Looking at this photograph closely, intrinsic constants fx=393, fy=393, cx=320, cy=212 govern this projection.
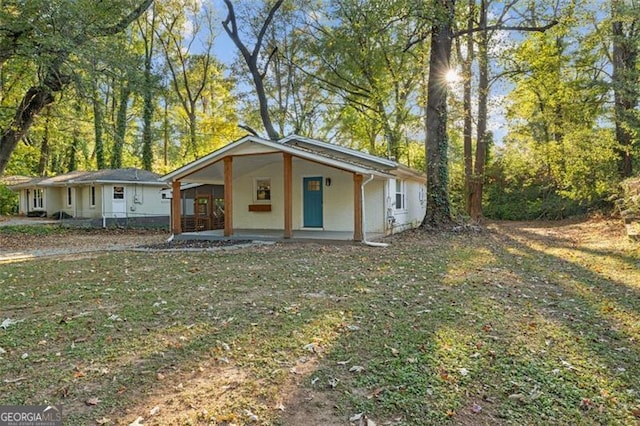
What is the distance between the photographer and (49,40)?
359 inches

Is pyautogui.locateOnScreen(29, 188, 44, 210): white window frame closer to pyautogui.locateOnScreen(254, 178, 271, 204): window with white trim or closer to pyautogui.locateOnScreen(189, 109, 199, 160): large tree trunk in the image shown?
pyautogui.locateOnScreen(189, 109, 199, 160): large tree trunk

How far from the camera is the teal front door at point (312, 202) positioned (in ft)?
47.9

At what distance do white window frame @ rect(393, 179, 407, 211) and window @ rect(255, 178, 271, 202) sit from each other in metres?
4.92

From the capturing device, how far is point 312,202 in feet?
48.2

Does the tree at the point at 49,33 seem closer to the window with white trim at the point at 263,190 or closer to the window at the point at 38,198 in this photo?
the window with white trim at the point at 263,190

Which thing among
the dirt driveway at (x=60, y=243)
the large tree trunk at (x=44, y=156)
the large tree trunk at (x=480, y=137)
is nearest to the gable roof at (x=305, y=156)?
the dirt driveway at (x=60, y=243)

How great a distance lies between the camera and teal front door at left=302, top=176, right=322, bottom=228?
14.6 metres

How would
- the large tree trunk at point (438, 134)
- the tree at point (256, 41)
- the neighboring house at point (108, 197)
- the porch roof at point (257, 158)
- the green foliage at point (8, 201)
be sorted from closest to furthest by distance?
the porch roof at point (257, 158) → the large tree trunk at point (438, 134) → the tree at point (256, 41) → the neighboring house at point (108, 197) → the green foliage at point (8, 201)

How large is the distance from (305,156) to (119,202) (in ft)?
47.6

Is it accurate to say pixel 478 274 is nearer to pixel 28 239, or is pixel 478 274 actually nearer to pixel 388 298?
pixel 388 298

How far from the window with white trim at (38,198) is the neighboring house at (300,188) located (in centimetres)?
1420

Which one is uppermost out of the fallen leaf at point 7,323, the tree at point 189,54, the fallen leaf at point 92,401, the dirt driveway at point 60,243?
the tree at point 189,54

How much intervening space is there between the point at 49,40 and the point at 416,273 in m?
9.70

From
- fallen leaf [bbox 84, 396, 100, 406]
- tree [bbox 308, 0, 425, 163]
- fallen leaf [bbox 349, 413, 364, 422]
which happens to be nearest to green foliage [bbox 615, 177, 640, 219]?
tree [bbox 308, 0, 425, 163]
